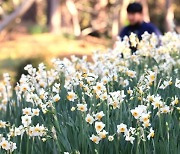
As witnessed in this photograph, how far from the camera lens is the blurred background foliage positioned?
1276cm

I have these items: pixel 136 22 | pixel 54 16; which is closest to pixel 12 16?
pixel 136 22

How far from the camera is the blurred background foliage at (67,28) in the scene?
502 inches

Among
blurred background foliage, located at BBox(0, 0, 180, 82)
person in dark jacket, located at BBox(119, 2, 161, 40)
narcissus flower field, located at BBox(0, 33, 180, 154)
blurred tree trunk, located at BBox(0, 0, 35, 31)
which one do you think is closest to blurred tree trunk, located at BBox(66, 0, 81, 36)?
blurred background foliage, located at BBox(0, 0, 180, 82)

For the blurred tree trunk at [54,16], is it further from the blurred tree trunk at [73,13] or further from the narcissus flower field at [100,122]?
the narcissus flower field at [100,122]

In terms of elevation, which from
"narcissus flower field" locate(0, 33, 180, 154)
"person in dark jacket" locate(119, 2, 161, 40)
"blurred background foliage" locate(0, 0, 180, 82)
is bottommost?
"narcissus flower field" locate(0, 33, 180, 154)

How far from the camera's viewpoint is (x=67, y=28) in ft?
73.3

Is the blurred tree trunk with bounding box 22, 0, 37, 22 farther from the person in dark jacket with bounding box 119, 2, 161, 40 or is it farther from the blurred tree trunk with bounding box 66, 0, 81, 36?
the person in dark jacket with bounding box 119, 2, 161, 40

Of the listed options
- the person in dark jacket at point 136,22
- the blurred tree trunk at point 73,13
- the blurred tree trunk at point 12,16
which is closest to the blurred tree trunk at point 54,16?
the blurred tree trunk at point 73,13

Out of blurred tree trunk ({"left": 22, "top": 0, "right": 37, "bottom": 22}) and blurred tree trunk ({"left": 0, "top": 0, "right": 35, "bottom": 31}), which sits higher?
blurred tree trunk ({"left": 22, "top": 0, "right": 37, "bottom": 22})


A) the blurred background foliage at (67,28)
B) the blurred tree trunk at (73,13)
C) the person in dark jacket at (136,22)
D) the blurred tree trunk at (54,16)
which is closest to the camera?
the person in dark jacket at (136,22)

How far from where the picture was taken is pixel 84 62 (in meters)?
4.43

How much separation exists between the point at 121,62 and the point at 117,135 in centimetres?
162

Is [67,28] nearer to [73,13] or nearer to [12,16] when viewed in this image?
[73,13]

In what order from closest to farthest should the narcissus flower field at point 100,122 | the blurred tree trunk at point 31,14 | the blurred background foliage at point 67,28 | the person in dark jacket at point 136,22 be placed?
the narcissus flower field at point 100,122 < the person in dark jacket at point 136,22 < the blurred background foliage at point 67,28 < the blurred tree trunk at point 31,14
